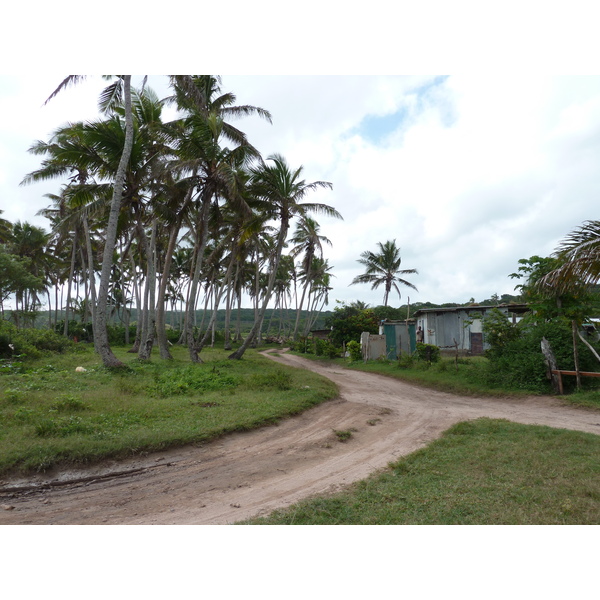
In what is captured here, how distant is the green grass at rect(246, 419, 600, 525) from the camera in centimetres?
360

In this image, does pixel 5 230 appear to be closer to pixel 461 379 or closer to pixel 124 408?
pixel 124 408

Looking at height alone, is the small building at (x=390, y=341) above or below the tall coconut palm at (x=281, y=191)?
below

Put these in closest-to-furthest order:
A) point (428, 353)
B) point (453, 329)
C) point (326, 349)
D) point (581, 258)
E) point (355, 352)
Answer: point (581, 258), point (428, 353), point (355, 352), point (453, 329), point (326, 349)

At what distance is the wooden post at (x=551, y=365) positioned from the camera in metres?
10.6

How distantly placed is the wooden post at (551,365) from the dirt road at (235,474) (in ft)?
6.77

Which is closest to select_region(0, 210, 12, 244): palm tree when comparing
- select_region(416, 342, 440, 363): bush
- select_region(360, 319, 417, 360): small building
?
select_region(360, 319, 417, 360): small building

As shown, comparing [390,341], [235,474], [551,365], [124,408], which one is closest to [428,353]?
[551,365]

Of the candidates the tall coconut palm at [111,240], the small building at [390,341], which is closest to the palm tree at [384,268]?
the small building at [390,341]

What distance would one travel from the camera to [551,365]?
35.9ft

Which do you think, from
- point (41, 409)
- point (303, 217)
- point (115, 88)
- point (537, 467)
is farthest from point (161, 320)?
point (537, 467)

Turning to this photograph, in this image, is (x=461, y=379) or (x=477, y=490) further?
(x=461, y=379)

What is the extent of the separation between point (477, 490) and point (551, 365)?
861cm

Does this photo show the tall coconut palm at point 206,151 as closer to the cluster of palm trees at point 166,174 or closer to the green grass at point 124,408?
the cluster of palm trees at point 166,174

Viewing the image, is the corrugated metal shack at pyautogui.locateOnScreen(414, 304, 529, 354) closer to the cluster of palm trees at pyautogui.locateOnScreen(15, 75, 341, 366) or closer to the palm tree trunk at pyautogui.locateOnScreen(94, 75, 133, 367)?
the cluster of palm trees at pyautogui.locateOnScreen(15, 75, 341, 366)
